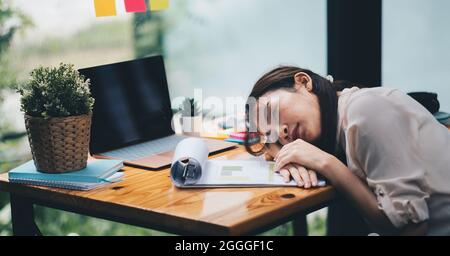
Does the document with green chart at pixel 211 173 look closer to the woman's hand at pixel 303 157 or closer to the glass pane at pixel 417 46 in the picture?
the woman's hand at pixel 303 157

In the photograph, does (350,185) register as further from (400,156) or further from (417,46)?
(417,46)

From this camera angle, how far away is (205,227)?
1.39 metres

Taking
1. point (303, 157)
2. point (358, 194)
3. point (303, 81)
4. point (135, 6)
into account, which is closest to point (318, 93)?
point (303, 81)

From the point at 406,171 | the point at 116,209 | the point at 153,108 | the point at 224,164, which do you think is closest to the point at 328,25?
the point at 153,108

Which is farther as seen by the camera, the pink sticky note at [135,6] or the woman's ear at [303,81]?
the pink sticky note at [135,6]

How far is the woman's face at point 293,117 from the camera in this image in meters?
1.79

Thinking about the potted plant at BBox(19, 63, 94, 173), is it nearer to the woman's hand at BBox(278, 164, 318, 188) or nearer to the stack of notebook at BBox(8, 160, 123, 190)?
the stack of notebook at BBox(8, 160, 123, 190)

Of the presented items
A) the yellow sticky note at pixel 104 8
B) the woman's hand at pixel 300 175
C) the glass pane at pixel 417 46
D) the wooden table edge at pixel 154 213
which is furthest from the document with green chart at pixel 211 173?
the glass pane at pixel 417 46

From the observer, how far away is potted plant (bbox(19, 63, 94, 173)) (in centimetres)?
167

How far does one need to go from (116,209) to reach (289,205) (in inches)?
14.9

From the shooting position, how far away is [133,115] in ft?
6.92

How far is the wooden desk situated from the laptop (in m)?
0.24

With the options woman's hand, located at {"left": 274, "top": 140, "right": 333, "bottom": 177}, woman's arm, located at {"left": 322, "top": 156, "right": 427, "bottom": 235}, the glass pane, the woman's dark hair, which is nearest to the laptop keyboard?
the woman's dark hair

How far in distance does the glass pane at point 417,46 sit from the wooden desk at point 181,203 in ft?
3.96
